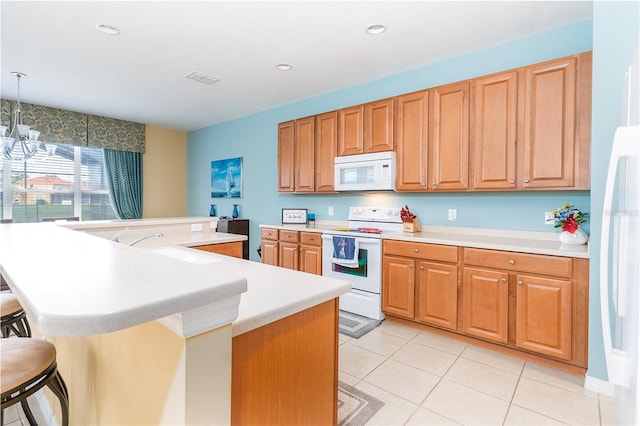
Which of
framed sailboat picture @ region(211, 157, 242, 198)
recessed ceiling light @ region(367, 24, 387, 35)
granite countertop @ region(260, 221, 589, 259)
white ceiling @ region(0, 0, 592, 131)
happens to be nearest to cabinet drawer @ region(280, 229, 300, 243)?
granite countertop @ region(260, 221, 589, 259)

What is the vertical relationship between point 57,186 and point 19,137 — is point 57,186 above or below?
below

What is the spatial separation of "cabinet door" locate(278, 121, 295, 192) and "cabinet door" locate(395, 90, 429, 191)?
1547 millimetres

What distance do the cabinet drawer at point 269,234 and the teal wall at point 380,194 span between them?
586mm

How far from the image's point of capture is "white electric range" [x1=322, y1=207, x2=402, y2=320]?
3150 mm

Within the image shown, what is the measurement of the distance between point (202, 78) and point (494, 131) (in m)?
3.15

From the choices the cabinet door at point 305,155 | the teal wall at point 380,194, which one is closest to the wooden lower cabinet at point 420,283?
the teal wall at point 380,194

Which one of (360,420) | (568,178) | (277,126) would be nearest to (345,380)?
(360,420)

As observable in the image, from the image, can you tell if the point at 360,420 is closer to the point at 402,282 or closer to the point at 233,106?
the point at 402,282

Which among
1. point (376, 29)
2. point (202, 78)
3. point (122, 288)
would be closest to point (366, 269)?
point (376, 29)

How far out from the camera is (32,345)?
1134 millimetres

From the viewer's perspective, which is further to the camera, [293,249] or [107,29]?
[293,249]

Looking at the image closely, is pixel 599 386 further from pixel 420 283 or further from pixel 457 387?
pixel 420 283

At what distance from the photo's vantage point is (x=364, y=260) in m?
3.23

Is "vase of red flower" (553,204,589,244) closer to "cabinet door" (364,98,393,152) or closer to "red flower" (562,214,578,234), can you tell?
"red flower" (562,214,578,234)
